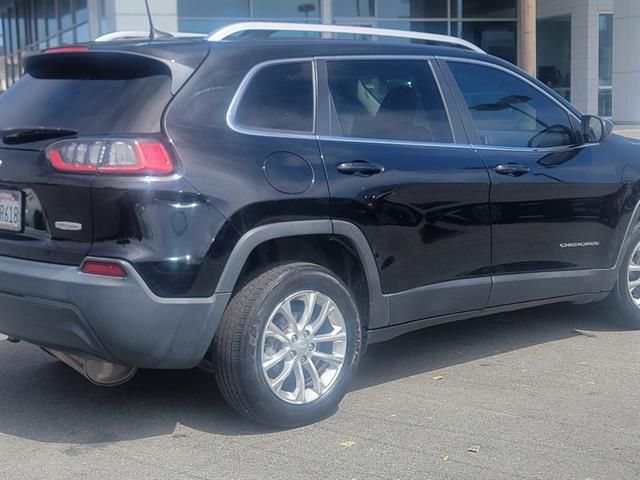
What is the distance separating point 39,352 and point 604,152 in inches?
151

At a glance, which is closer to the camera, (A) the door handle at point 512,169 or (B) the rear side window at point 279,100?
(B) the rear side window at point 279,100

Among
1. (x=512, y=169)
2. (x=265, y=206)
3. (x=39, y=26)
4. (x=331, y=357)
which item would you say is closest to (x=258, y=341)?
(x=331, y=357)

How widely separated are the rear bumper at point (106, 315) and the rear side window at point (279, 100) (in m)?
0.88

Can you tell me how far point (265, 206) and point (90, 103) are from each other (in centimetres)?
98

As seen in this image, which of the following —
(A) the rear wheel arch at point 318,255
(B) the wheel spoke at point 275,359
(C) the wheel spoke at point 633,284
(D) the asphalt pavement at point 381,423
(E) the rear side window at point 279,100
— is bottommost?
(D) the asphalt pavement at point 381,423

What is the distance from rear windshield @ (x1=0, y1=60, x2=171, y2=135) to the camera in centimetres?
418

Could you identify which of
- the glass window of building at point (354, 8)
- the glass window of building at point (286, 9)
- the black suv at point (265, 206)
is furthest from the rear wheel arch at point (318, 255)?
the glass window of building at point (354, 8)

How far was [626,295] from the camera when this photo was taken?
6227mm

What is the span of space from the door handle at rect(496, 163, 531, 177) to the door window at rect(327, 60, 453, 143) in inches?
14.1

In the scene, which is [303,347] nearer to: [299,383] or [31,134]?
[299,383]

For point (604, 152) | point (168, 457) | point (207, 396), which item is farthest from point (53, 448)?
point (604, 152)

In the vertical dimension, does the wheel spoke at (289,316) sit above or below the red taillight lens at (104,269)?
below

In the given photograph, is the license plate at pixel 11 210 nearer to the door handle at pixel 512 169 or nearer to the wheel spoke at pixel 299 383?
the wheel spoke at pixel 299 383

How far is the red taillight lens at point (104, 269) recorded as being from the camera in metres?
3.93
